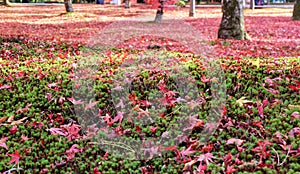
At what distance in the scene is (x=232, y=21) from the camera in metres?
9.67

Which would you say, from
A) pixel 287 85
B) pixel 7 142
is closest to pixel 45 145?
pixel 7 142

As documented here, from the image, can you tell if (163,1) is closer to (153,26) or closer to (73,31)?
(153,26)

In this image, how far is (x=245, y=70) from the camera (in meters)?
5.69

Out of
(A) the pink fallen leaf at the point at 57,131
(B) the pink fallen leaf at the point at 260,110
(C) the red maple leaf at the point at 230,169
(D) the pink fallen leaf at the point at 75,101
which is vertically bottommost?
(C) the red maple leaf at the point at 230,169

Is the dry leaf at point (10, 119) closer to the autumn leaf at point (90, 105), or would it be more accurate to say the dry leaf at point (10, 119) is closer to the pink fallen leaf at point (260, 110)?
the autumn leaf at point (90, 105)

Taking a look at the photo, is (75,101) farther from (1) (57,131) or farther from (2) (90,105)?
(1) (57,131)

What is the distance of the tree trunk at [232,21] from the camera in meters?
9.53

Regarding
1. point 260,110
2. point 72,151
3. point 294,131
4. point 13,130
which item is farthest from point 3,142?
point 294,131

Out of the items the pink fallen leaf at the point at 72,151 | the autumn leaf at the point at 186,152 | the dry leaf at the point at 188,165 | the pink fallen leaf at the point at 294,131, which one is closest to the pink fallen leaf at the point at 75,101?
the pink fallen leaf at the point at 72,151

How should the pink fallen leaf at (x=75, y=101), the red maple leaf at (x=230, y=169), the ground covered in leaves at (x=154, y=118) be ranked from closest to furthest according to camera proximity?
1. the red maple leaf at (x=230, y=169)
2. the ground covered in leaves at (x=154, y=118)
3. the pink fallen leaf at (x=75, y=101)

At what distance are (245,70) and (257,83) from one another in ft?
1.92

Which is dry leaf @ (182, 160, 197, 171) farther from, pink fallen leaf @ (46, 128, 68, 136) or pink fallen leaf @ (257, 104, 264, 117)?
pink fallen leaf @ (46, 128, 68, 136)

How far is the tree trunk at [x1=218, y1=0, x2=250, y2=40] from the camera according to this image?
31.3 feet

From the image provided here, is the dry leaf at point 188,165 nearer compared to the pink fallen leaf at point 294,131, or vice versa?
the dry leaf at point 188,165
